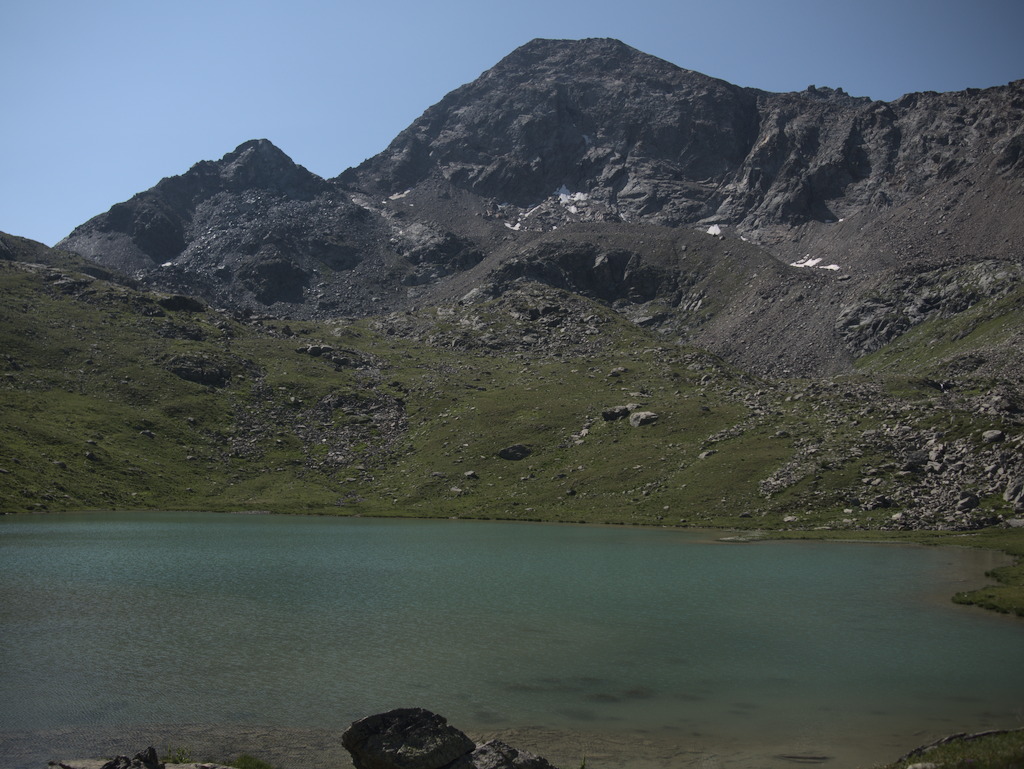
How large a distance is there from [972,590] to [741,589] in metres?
14.1

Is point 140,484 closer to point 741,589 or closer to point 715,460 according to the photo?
point 715,460

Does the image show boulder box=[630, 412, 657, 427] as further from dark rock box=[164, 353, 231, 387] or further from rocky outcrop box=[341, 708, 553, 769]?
rocky outcrop box=[341, 708, 553, 769]

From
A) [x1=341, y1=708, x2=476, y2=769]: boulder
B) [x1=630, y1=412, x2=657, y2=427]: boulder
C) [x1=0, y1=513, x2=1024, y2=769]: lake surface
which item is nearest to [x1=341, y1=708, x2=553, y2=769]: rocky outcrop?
[x1=341, y1=708, x2=476, y2=769]: boulder

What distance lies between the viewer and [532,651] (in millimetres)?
34719

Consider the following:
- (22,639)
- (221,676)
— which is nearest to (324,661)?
(221,676)

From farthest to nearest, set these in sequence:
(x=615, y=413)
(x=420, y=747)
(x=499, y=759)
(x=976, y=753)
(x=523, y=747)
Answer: (x=615, y=413)
(x=523, y=747)
(x=420, y=747)
(x=499, y=759)
(x=976, y=753)

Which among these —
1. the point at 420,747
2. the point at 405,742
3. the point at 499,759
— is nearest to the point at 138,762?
the point at 405,742

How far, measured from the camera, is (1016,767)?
686 inches

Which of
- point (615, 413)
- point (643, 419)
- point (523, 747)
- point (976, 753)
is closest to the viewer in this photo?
point (976, 753)

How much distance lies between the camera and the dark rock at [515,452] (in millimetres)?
129750

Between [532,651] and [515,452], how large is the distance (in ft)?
314

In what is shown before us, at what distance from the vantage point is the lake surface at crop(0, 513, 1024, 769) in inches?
998

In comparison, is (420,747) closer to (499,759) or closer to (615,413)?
(499,759)

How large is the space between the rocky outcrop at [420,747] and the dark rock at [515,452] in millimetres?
108035
